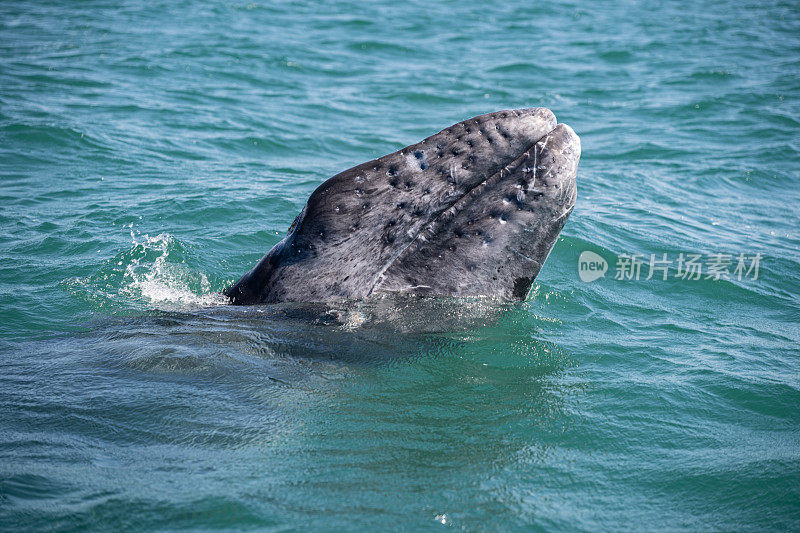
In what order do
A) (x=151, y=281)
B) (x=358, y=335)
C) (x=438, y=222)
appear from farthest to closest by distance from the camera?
(x=151, y=281), (x=438, y=222), (x=358, y=335)

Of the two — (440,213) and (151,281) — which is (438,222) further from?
(151,281)

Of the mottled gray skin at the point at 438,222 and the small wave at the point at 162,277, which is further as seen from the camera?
the small wave at the point at 162,277

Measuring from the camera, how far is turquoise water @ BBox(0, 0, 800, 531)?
4.27 m

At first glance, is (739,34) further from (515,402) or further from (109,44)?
(515,402)

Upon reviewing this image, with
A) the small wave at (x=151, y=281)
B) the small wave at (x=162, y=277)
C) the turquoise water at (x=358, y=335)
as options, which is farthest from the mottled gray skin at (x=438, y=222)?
the small wave at (x=162, y=277)

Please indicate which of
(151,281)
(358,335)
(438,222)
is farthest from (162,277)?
(438,222)

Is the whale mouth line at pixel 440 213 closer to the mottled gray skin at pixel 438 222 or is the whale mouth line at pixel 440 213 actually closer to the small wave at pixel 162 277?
the mottled gray skin at pixel 438 222

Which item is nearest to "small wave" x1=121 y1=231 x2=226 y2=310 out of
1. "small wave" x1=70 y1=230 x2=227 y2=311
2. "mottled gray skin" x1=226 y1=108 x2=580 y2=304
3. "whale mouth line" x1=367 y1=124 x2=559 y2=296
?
"small wave" x1=70 y1=230 x2=227 y2=311

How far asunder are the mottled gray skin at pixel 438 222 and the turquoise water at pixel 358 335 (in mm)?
247

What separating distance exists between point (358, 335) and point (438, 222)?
3.44 ft

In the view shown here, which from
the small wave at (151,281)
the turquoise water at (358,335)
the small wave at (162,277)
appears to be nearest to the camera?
the turquoise water at (358,335)

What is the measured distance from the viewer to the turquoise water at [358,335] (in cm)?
427

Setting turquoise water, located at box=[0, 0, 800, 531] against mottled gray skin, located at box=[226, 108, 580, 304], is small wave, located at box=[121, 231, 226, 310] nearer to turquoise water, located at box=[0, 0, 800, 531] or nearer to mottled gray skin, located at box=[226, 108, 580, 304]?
turquoise water, located at box=[0, 0, 800, 531]

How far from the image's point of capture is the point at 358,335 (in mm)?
5582
